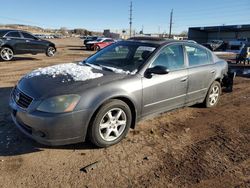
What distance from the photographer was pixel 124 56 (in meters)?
5.04

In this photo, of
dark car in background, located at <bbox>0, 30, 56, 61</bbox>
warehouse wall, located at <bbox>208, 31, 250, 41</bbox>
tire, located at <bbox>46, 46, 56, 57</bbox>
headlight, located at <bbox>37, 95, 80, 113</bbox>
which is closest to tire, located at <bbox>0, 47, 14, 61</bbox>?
dark car in background, located at <bbox>0, 30, 56, 61</bbox>

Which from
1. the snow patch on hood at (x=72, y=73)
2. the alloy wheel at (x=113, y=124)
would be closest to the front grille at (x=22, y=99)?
the snow patch on hood at (x=72, y=73)

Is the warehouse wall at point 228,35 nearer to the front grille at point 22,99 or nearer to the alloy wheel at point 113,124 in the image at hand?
the alloy wheel at point 113,124

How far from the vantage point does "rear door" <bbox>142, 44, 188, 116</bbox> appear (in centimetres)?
436

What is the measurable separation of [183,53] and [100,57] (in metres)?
1.64

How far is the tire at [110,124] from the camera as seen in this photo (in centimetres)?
370

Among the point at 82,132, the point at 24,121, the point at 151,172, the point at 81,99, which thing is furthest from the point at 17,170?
the point at 151,172

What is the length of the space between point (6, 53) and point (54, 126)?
12.0 metres

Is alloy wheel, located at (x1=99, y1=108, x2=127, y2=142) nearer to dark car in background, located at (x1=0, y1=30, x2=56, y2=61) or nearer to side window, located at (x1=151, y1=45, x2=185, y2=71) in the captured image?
side window, located at (x1=151, y1=45, x2=185, y2=71)

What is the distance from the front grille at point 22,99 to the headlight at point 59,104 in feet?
0.88

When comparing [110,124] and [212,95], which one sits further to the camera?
[212,95]

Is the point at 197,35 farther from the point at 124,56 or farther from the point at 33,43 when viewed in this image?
the point at 124,56

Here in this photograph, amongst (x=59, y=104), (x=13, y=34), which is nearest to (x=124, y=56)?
(x=59, y=104)

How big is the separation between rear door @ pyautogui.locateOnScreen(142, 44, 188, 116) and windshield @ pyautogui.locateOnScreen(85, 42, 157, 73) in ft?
0.76
